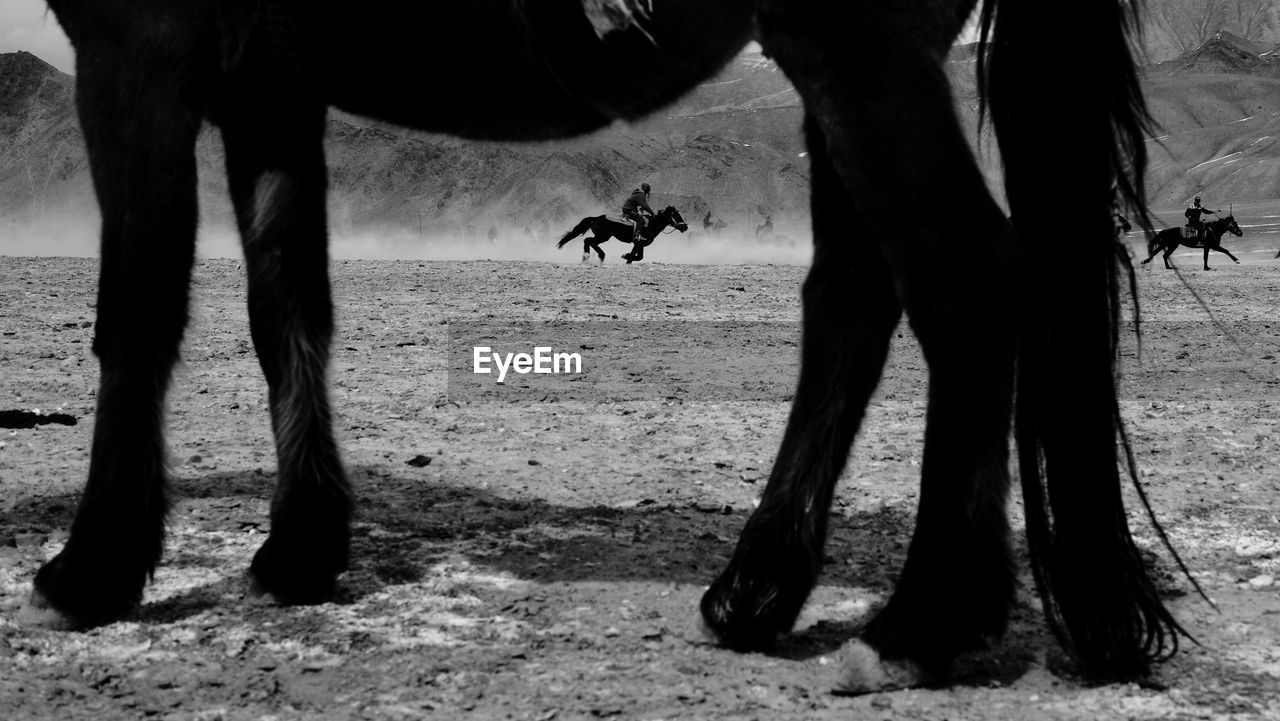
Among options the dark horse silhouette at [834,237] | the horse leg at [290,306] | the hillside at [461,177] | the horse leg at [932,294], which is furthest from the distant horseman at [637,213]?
the hillside at [461,177]

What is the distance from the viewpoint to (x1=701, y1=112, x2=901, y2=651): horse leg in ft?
8.66

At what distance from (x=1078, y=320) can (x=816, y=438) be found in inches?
22.9

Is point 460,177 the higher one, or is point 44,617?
point 460,177

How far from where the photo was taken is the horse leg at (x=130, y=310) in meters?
2.74

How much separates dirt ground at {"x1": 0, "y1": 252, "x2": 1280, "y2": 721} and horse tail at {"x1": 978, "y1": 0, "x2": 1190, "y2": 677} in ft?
0.53

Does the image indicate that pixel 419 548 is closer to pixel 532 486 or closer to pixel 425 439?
pixel 532 486

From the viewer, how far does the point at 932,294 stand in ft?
7.63

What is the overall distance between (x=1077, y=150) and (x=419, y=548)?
2040 mm

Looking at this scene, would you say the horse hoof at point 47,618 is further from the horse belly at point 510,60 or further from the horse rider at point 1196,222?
the horse rider at point 1196,222

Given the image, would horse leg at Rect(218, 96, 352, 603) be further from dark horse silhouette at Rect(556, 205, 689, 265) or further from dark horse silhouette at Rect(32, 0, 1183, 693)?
dark horse silhouette at Rect(556, 205, 689, 265)

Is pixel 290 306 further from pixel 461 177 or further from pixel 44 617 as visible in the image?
pixel 461 177

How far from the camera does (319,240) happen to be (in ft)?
10.5

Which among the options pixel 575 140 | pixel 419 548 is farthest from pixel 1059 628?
pixel 419 548

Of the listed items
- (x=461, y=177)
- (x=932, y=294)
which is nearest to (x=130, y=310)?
(x=932, y=294)
